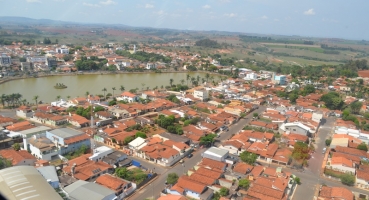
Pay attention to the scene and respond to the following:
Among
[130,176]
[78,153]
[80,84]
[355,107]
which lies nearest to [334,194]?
[130,176]

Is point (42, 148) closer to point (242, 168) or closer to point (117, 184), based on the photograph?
point (117, 184)

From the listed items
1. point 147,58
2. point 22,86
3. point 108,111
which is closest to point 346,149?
point 108,111

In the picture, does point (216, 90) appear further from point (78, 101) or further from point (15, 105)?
point (15, 105)

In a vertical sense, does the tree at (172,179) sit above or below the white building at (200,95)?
below

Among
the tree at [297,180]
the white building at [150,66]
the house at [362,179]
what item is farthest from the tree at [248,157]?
the white building at [150,66]

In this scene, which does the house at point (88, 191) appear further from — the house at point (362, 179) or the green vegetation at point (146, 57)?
the green vegetation at point (146, 57)

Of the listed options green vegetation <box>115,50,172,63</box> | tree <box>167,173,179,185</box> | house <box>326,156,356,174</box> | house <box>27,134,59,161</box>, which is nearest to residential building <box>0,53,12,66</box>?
green vegetation <box>115,50,172,63</box>

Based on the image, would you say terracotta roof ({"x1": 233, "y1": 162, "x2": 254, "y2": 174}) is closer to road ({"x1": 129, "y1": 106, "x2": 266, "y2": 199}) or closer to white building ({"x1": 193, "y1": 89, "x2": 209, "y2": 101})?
road ({"x1": 129, "y1": 106, "x2": 266, "y2": 199})
